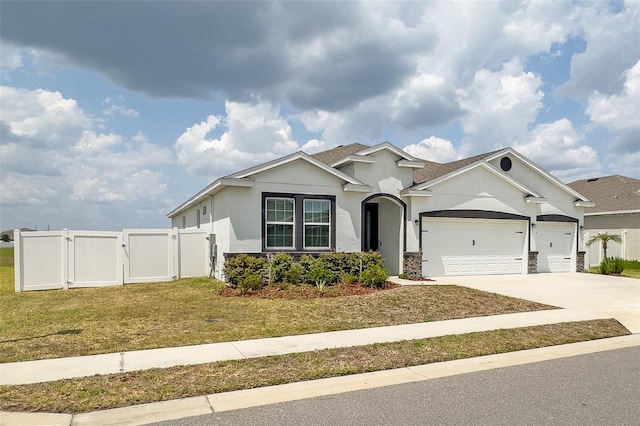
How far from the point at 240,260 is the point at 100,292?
4222 millimetres

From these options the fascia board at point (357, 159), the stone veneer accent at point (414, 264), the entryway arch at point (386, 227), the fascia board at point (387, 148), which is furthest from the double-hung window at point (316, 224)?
the stone veneer accent at point (414, 264)

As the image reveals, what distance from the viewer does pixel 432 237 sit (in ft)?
60.4

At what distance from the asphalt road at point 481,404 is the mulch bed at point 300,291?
682cm

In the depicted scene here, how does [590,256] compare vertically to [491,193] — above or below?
below

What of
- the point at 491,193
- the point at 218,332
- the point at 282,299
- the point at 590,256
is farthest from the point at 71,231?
the point at 590,256

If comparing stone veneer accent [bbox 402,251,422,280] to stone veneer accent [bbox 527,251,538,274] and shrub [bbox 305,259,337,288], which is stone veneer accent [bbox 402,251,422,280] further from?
stone veneer accent [bbox 527,251,538,274]

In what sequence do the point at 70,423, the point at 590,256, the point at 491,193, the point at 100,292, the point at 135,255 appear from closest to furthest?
1. the point at 70,423
2. the point at 100,292
3. the point at 135,255
4. the point at 491,193
5. the point at 590,256

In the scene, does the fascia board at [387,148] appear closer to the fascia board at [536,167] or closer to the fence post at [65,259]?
the fascia board at [536,167]

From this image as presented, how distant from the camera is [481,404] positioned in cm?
515

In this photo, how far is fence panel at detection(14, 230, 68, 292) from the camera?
14.3 m

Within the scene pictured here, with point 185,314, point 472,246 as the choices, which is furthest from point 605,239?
point 185,314

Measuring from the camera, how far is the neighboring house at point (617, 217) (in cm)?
2564

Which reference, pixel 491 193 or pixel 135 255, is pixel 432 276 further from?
pixel 135 255

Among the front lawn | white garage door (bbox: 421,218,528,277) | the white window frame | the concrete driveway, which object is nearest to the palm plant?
the concrete driveway
